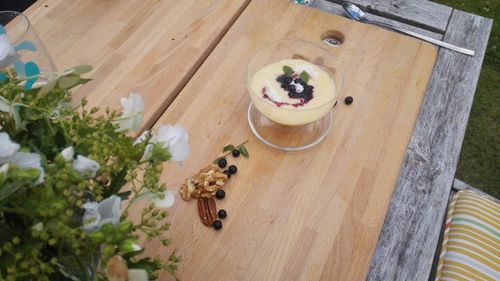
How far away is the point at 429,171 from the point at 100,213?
0.75m

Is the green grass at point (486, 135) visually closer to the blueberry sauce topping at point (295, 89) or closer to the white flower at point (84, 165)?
the blueberry sauce topping at point (295, 89)

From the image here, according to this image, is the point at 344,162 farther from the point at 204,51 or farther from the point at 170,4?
the point at 170,4

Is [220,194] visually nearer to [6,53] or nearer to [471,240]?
[6,53]

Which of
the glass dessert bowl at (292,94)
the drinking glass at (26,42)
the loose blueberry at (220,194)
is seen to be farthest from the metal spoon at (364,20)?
the drinking glass at (26,42)

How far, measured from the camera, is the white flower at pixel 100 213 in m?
0.39

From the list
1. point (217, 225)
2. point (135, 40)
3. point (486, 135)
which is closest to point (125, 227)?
point (217, 225)

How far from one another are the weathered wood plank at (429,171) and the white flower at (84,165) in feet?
1.94

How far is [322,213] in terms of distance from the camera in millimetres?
841

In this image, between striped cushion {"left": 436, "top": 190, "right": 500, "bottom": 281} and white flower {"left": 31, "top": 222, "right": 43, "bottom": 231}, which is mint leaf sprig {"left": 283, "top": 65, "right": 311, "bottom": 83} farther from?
white flower {"left": 31, "top": 222, "right": 43, "bottom": 231}

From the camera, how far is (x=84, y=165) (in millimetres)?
400

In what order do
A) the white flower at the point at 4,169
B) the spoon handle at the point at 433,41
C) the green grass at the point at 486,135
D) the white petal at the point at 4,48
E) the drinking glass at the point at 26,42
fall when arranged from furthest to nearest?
the green grass at the point at 486,135, the spoon handle at the point at 433,41, the drinking glass at the point at 26,42, the white petal at the point at 4,48, the white flower at the point at 4,169

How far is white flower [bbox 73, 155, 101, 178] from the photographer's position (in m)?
0.40

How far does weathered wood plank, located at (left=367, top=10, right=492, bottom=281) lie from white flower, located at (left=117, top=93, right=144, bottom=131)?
0.55 m

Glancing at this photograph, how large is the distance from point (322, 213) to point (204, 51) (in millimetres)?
519
